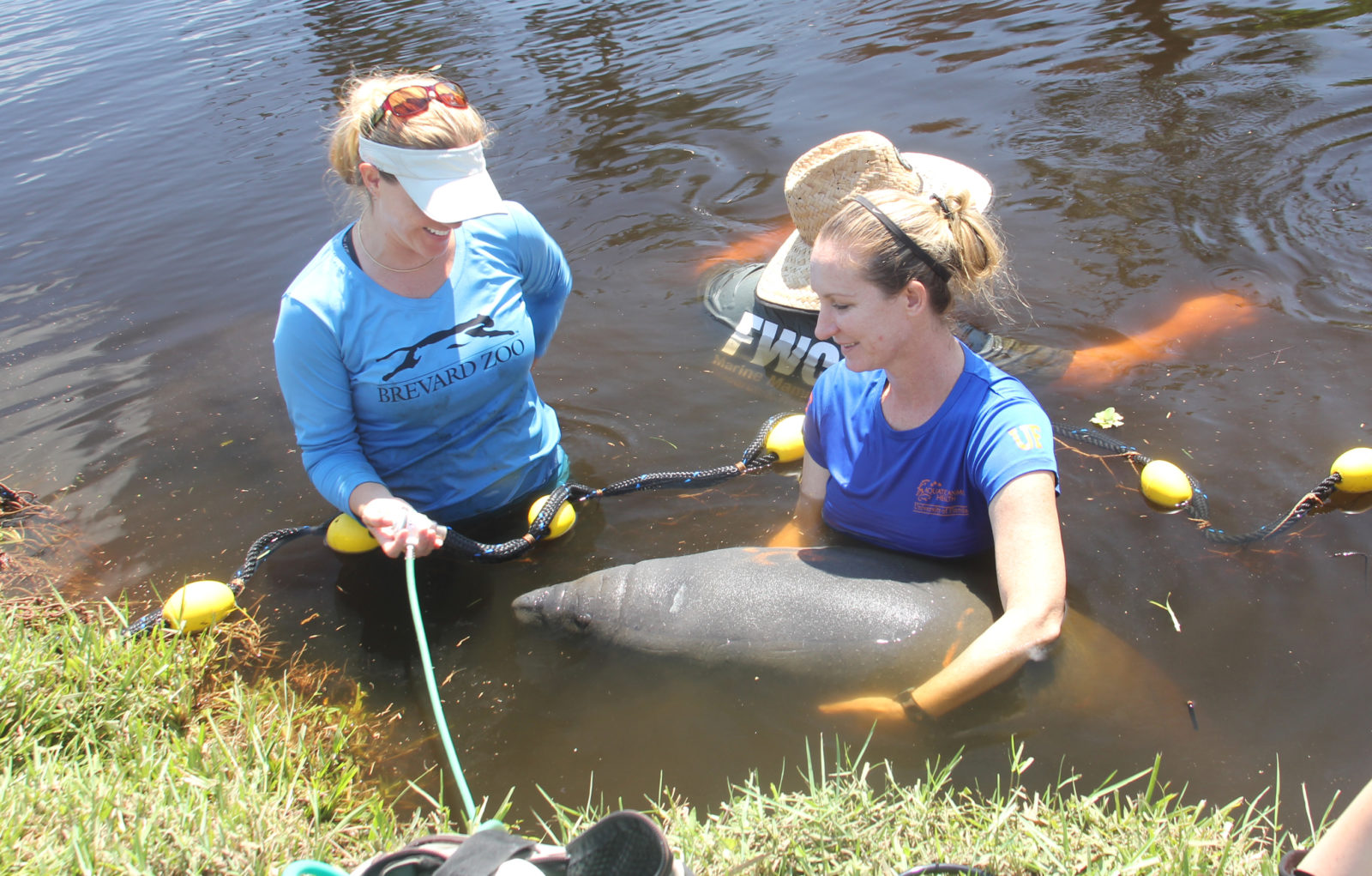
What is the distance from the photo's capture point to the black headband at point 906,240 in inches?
110

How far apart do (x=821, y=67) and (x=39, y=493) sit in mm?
9836

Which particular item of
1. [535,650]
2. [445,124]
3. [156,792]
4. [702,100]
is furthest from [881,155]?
[702,100]

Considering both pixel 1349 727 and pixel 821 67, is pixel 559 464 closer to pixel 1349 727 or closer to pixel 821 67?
pixel 1349 727

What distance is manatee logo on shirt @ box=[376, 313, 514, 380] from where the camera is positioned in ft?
11.6

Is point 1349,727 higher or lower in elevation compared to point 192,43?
lower

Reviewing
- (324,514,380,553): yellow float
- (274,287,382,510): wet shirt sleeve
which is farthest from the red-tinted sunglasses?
(324,514,380,553): yellow float

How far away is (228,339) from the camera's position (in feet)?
23.3

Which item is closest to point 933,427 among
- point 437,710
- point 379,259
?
point 437,710

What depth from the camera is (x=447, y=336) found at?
3627 millimetres

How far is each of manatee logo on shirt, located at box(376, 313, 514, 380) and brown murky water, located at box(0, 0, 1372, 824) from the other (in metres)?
1.24

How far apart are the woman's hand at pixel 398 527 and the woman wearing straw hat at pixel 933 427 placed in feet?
5.10

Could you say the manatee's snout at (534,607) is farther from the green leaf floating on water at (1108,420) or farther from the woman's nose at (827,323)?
the green leaf floating on water at (1108,420)

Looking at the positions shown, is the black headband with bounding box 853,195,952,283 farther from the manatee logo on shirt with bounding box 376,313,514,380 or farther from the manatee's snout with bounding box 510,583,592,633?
the manatee's snout with bounding box 510,583,592,633

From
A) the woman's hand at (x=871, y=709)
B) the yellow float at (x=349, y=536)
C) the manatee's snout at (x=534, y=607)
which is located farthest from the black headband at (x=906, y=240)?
the yellow float at (x=349, y=536)
